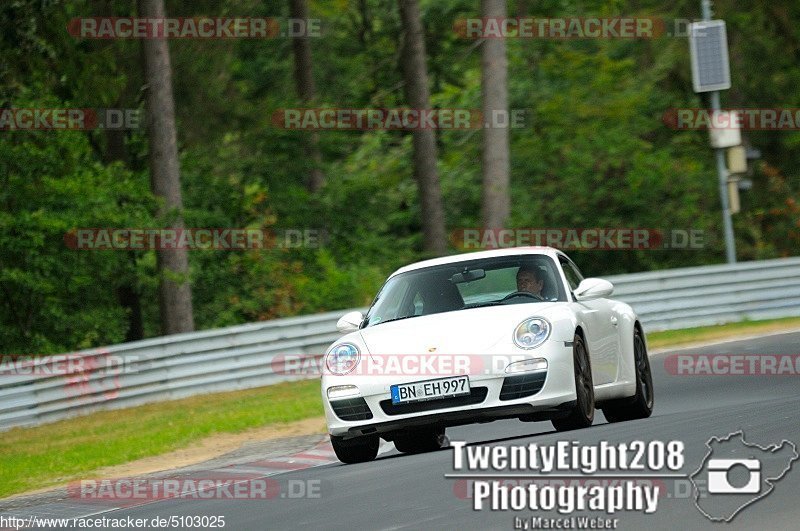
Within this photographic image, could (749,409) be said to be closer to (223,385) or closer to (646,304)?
(223,385)

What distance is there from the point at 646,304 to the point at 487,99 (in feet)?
17.6

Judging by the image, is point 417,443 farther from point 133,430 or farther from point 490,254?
point 133,430

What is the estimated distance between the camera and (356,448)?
11.7 metres

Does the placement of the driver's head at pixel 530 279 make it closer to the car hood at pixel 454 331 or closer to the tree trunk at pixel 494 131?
the car hood at pixel 454 331

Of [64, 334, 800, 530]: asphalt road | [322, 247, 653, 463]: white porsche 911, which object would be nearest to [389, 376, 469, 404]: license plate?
[322, 247, 653, 463]: white porsche 911

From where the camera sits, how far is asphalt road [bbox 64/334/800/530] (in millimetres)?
7969

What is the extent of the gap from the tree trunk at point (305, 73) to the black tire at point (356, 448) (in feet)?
88.4

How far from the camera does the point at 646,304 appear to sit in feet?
88.9

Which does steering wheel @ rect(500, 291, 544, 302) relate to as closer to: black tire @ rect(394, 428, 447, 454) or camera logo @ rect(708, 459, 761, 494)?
black tire @ rect(394, 428, 447, 454)

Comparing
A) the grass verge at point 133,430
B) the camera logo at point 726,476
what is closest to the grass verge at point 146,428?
the grass verge at point 133,430

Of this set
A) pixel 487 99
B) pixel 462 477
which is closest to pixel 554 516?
pixel 462 477

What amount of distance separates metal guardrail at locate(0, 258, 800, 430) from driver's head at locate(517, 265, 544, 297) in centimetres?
1208

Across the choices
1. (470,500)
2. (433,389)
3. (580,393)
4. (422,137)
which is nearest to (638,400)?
(580,393)

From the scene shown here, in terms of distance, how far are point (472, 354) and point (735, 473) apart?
2.38m
